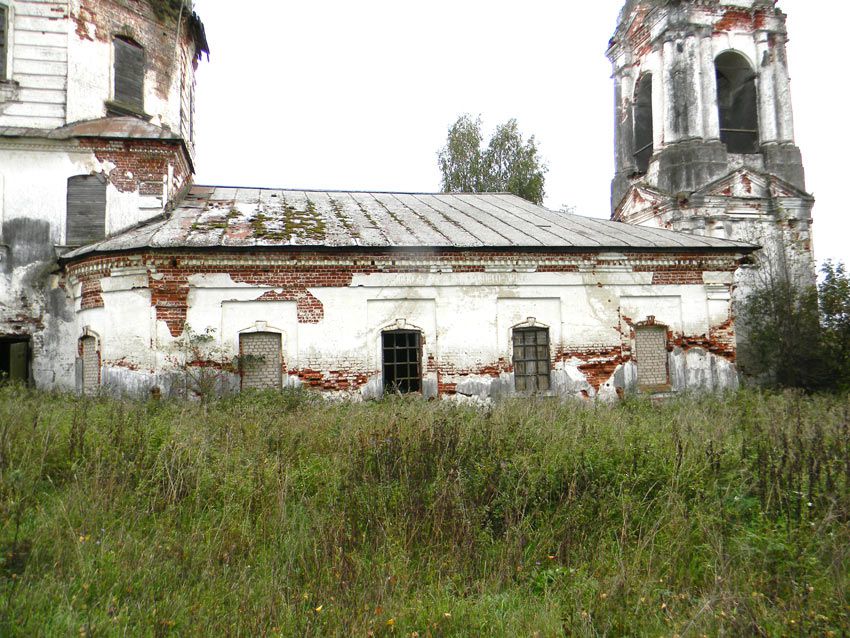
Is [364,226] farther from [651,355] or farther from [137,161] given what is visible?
[651,355]

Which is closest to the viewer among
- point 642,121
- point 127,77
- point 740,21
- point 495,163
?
point 127,77

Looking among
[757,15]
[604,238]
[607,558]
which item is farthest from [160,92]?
[757,15]

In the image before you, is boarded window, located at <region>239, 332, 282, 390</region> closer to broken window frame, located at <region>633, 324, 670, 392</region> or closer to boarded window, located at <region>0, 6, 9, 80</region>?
broken window frame, located at <region>633, 324, 670, 392</region>

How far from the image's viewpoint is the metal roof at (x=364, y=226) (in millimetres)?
11391

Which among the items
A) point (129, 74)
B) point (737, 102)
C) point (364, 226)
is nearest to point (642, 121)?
point (737, 102)

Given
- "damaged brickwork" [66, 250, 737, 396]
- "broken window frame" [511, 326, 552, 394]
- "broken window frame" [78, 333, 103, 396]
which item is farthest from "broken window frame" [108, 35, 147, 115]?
"broken window frame" [511, 326, 552, 394]

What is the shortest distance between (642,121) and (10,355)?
19.2m

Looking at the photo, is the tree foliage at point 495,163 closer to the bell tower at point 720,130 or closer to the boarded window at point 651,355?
the bell tower at point 720,130

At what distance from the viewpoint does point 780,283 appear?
15641 millimetres

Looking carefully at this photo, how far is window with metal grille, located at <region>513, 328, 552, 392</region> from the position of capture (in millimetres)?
12453

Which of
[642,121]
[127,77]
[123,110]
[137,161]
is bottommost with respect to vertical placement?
[137,161]

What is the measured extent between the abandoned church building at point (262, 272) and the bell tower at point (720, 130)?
407 centimetres

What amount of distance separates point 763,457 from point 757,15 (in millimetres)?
18252

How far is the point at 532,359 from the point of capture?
1255 centimetres
